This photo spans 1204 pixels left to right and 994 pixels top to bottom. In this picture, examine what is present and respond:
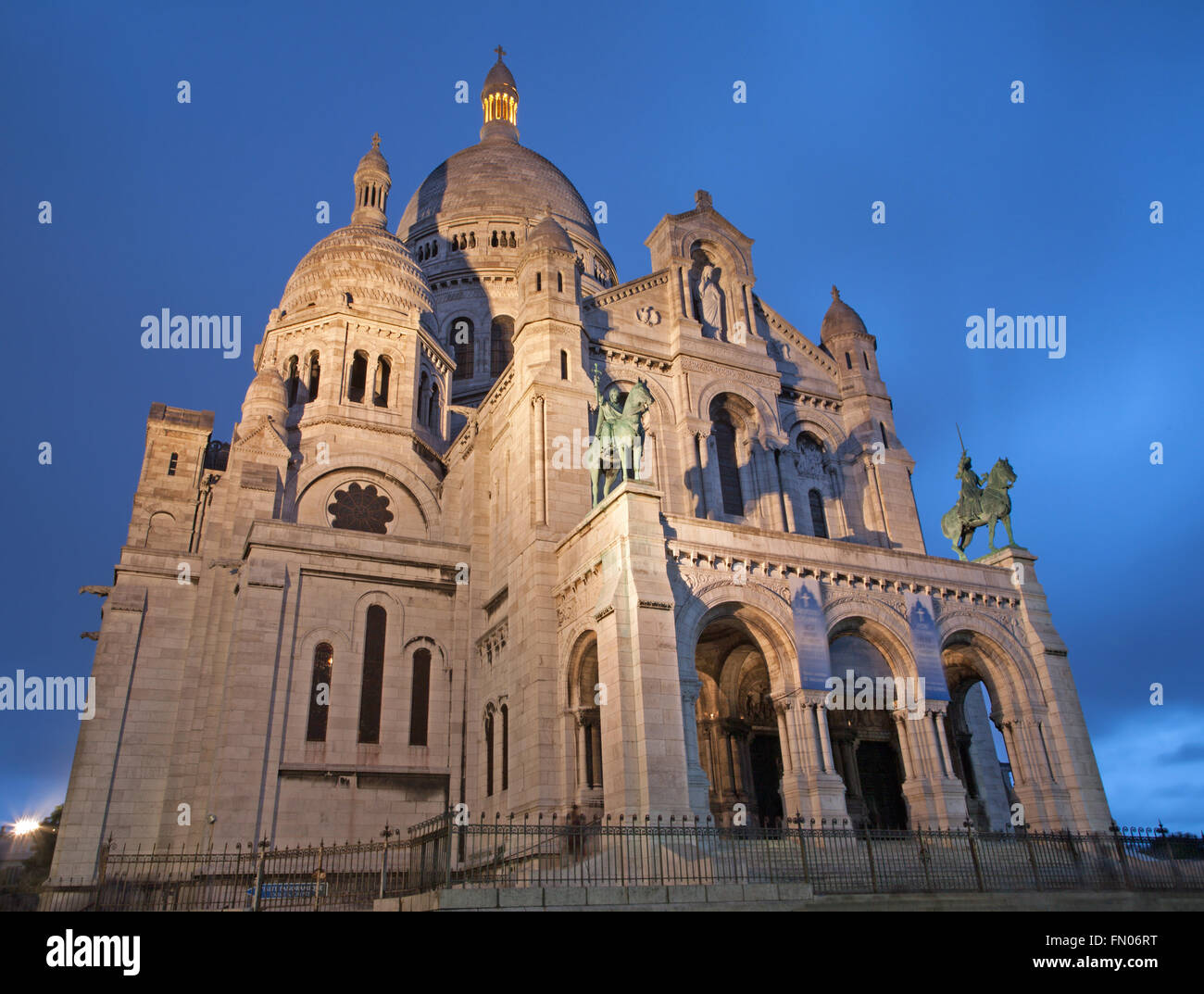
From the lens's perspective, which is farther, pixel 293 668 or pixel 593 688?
pixel 293 668

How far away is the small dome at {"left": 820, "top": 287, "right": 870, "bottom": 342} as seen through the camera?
36.6 meters

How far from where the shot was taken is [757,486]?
30.7 metres

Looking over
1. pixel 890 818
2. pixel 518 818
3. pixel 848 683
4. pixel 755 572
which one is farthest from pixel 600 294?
pixel 890 818

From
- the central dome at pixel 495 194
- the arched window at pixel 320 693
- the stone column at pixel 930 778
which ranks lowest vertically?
the stone column at pixel 930 778

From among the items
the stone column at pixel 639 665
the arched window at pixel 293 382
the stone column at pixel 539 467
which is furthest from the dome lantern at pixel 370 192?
the stone column at pixel 639 665

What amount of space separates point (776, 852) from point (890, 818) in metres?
10.8

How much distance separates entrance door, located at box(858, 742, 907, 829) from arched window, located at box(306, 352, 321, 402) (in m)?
25.3

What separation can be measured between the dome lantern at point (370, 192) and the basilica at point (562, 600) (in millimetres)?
6226

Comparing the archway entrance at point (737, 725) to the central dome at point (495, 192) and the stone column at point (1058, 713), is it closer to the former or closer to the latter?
the stone column at point (1058, 713)

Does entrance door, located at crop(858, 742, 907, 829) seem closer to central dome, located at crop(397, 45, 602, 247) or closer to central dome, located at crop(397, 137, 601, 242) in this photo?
central dome, located at crop(397, 45, 602, 247)

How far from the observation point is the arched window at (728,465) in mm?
30844

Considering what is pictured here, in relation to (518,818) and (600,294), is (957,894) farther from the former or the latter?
(600,294)

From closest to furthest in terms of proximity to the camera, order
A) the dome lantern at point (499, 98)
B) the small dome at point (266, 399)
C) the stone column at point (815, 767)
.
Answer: the stone column at point (815, 767), the small dome at point (266, 399), the dome lantern at point (499, 98)

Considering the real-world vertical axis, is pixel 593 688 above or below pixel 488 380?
below
